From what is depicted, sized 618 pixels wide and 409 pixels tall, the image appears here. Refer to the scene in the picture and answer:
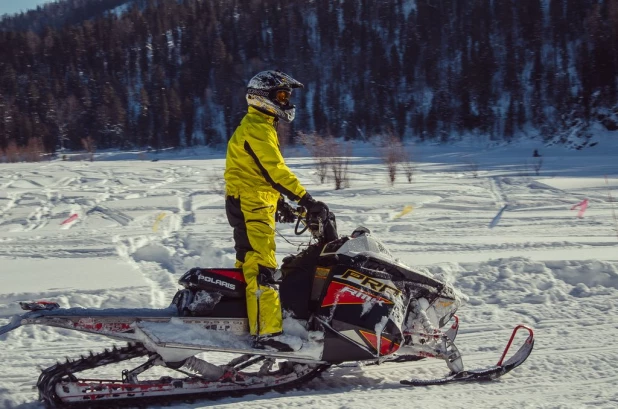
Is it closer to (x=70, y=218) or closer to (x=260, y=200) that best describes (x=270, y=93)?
Answer: (x=260, y=200)

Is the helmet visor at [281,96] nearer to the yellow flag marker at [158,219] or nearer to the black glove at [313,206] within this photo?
the black glove at [313,206]

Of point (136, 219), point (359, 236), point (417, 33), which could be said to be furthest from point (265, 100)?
point (417, 33)

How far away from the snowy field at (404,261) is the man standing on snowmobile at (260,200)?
0.56 metres

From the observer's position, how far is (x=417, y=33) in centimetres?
7788

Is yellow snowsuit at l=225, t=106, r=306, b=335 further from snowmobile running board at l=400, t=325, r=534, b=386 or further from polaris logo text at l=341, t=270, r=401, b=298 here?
snowmobile running board at l=400, t=325, r=534, b=386

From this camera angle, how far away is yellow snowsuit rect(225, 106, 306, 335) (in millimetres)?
3756

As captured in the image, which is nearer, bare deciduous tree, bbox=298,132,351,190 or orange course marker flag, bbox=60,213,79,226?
orange course marker flag, bbox=60,213,79,226

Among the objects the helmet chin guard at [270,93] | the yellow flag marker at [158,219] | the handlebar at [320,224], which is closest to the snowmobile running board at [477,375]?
the handlebar at [320,224]

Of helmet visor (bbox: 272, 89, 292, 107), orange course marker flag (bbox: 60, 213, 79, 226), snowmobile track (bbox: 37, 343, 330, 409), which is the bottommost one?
snowmobile track (bbox: 37, 343, 330, 409)

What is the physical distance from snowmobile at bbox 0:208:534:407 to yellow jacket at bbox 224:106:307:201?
31 centimetres

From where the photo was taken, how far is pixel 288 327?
396 cm

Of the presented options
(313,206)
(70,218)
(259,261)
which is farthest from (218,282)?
(70,218)

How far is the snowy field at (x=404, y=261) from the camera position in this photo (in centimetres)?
396

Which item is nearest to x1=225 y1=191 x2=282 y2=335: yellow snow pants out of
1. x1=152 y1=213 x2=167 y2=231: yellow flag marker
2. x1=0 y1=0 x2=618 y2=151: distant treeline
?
x1=152 y1=213 x2=167 y2=231: yellow flag marker
